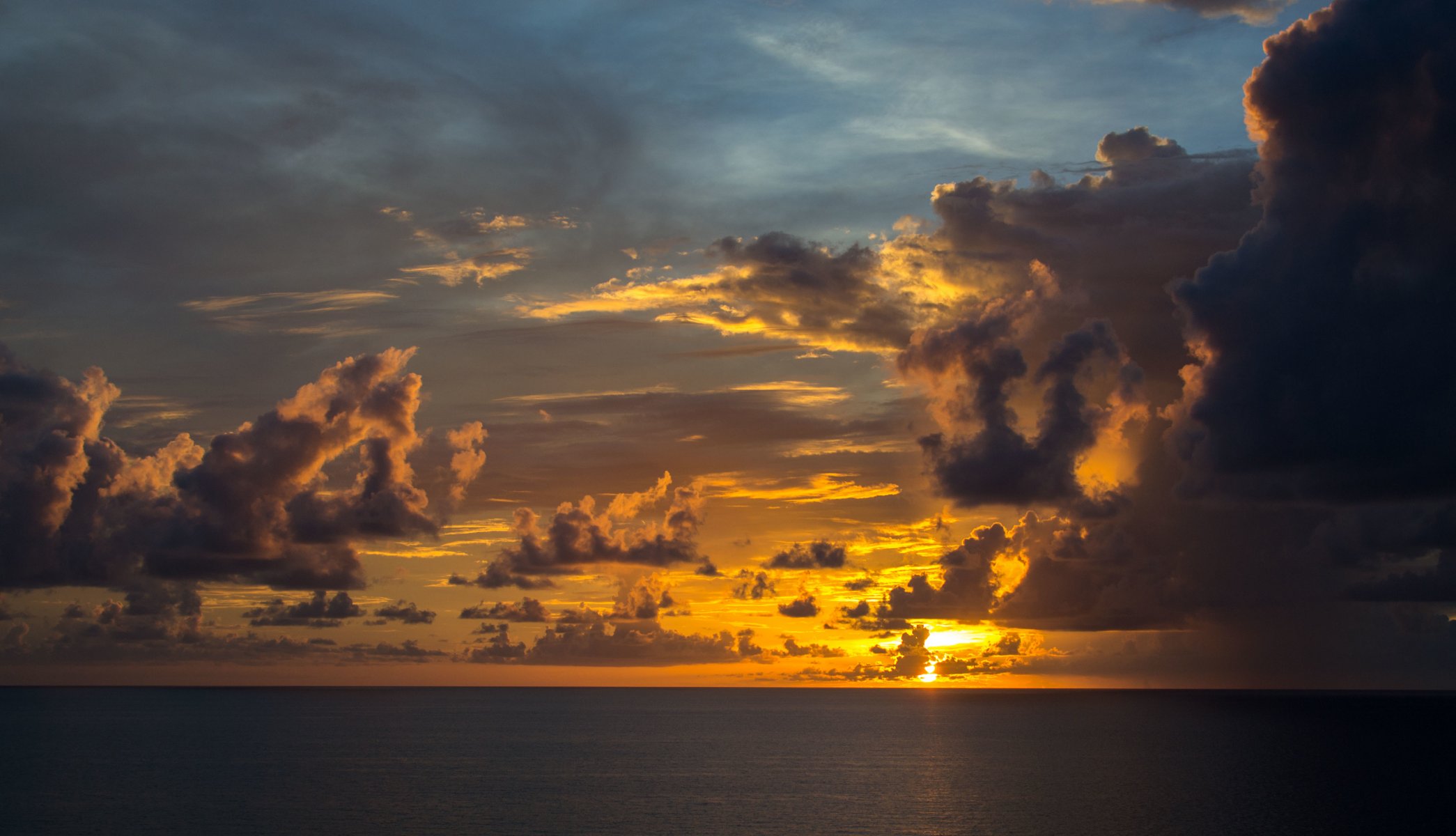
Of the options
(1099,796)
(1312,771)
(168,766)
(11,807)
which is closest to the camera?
(11,807)

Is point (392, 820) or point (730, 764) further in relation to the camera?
point (730, 764)

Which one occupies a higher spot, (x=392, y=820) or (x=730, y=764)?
(x=392, y=820)

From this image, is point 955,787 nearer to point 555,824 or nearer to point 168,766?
point 555,824

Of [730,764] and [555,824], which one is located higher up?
[555,824]

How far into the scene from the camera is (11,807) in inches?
5212

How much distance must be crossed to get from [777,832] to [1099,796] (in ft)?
168

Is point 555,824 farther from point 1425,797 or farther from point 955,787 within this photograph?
point 1425,797

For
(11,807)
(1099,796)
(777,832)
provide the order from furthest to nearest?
1. (1099,796)
2. (11,807)
3. (777,832)

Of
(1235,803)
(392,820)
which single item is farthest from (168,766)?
(1235,803)

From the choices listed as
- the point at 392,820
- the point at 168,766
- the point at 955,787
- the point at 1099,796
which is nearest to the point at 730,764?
the point at 955,787

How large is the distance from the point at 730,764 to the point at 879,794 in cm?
5215

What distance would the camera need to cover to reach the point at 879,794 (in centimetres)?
14775

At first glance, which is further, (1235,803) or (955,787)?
(955,787)

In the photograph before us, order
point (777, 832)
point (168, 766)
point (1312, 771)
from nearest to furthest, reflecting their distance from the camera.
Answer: point (777, 832) < point (1312, 771) < point (168, 766)
